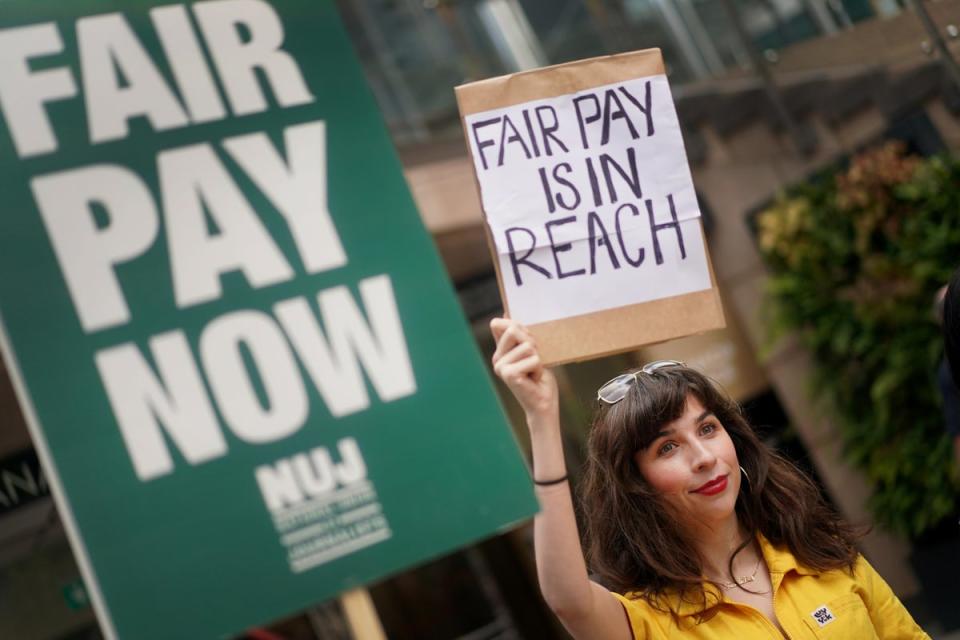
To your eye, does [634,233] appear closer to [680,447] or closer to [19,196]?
[680,447]

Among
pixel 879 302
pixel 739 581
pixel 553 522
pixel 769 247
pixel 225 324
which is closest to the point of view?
pixel 553 522

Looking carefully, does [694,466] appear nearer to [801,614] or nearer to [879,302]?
[801,614]

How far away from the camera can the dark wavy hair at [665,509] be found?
2512 millimetres

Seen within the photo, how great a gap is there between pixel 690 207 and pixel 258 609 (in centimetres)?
126

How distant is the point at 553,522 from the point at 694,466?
0.36 metres

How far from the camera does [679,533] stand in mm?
2543

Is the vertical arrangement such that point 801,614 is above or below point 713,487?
below

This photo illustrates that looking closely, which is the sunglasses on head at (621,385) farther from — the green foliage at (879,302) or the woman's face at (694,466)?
the green foliage at (879,302)

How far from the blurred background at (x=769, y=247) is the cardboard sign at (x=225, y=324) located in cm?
329

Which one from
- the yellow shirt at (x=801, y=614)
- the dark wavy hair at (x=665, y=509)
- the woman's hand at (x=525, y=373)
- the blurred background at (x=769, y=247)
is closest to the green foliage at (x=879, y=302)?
the blurred background at (x=769, y=247)

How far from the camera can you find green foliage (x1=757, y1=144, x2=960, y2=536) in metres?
6.46

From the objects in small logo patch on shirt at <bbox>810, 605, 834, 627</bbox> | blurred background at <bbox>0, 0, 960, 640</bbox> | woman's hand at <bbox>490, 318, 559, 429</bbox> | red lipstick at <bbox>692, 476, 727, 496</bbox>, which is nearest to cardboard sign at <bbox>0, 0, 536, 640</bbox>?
woman's hand at <bbox>490, 318, 559, 429</bbox>

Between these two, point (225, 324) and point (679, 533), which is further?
point (679, 533)

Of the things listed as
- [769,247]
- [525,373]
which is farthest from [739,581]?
[769,247]
